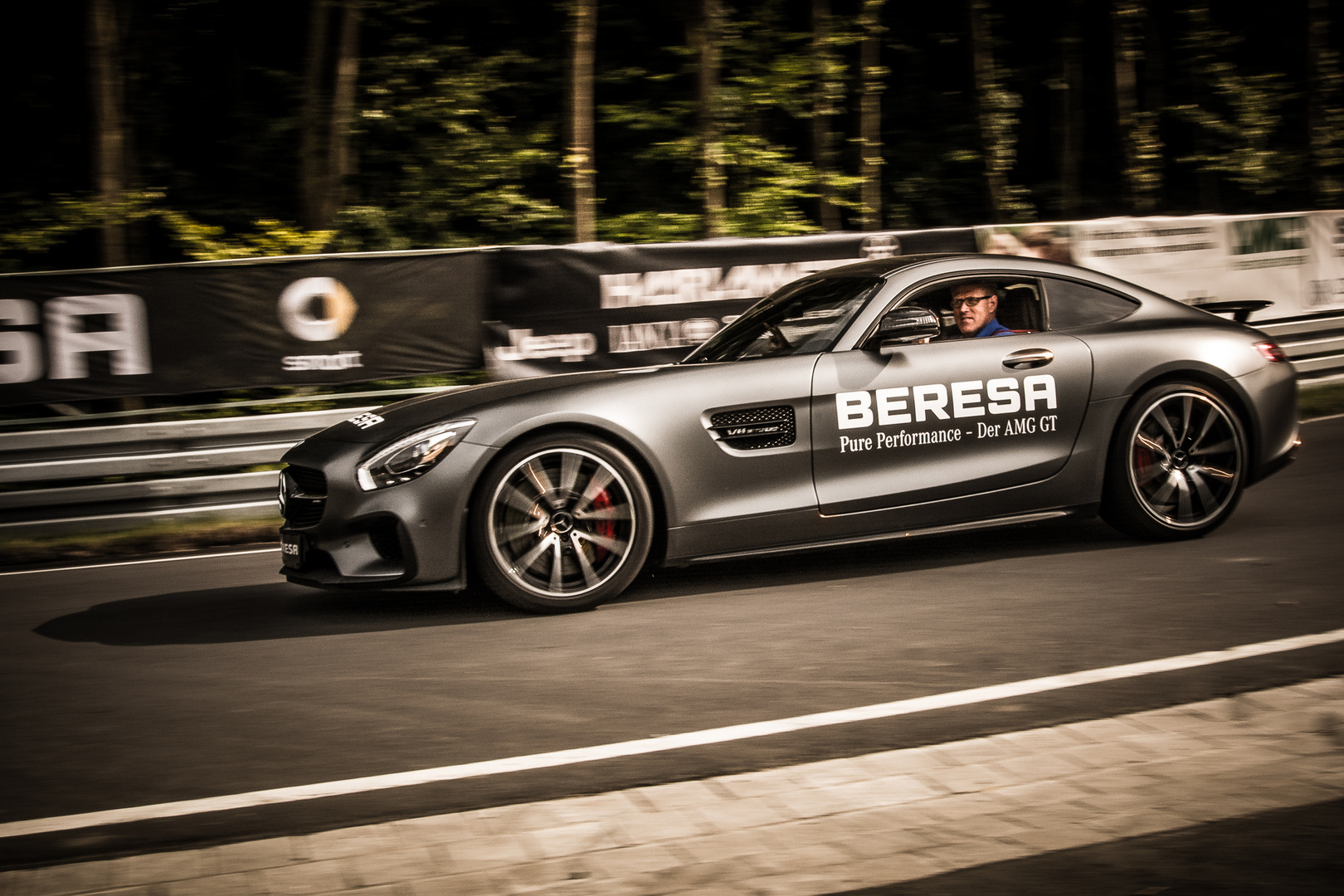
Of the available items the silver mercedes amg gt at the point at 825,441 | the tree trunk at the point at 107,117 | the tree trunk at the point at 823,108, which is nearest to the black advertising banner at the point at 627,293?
the silver mercedes amg gt at the point at 825,441

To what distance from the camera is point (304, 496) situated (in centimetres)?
599

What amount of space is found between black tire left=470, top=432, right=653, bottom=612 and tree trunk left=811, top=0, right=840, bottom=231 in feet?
37.1

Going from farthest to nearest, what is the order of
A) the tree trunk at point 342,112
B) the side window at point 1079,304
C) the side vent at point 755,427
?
1. the tree trunk at point 342,112
2. the side window at point 1079,304
3. the side vent at point 755,427

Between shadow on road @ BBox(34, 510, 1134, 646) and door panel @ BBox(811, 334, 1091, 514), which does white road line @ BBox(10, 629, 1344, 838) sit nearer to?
door panel @ BBox(811, 334, 1091, 514)

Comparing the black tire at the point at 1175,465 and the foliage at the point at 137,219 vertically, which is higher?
the foliage at the point at 137,219

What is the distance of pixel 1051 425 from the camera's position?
6453 mm

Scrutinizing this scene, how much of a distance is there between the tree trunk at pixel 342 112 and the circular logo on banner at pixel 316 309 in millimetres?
5866

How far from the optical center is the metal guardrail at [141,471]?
8516 millimetres

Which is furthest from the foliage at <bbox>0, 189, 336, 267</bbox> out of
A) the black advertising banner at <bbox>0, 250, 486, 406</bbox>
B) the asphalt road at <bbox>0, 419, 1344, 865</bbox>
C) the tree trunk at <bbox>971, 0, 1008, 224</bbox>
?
the tree trunk at <bbox>971, 0, 1008, 224</bbox>

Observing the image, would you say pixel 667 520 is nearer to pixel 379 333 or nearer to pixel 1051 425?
pixel 1051 425

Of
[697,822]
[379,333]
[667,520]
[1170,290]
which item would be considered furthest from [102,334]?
[1170,290]

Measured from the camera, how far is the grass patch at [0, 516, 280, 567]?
8.24 m

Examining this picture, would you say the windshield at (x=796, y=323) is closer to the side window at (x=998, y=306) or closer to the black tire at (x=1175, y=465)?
the side window at (x=998, y=306)

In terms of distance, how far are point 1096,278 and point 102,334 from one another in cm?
635
